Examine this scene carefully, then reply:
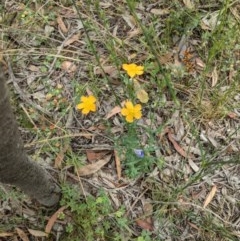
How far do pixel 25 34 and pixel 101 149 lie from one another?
27.6 inches

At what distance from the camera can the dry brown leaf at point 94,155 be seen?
194cm

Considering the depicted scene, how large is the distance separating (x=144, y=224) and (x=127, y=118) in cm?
44

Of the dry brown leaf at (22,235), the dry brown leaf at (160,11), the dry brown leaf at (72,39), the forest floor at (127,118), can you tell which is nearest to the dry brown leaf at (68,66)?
the forest floor at (127,118)

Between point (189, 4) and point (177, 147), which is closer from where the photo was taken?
point (177, 147)

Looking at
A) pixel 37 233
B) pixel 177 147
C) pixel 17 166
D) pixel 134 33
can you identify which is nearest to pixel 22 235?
pixel 37 233

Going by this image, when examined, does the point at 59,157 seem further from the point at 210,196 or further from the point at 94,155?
the point at 210,196

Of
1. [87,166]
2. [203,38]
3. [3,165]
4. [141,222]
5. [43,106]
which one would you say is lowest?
[141,222]

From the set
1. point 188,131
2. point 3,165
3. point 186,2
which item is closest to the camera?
point 3,165

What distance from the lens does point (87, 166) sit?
6.29ft

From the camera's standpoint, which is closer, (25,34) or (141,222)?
(141,222)

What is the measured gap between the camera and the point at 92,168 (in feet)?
6.29

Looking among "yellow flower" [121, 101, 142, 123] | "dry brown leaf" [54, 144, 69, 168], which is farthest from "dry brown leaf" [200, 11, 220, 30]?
"dry brown leaf" [54, 144, 69, 168]

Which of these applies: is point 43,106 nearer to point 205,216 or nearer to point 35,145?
point 35,145

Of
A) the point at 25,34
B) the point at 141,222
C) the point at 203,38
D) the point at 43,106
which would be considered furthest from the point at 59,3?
the point at 141,222
